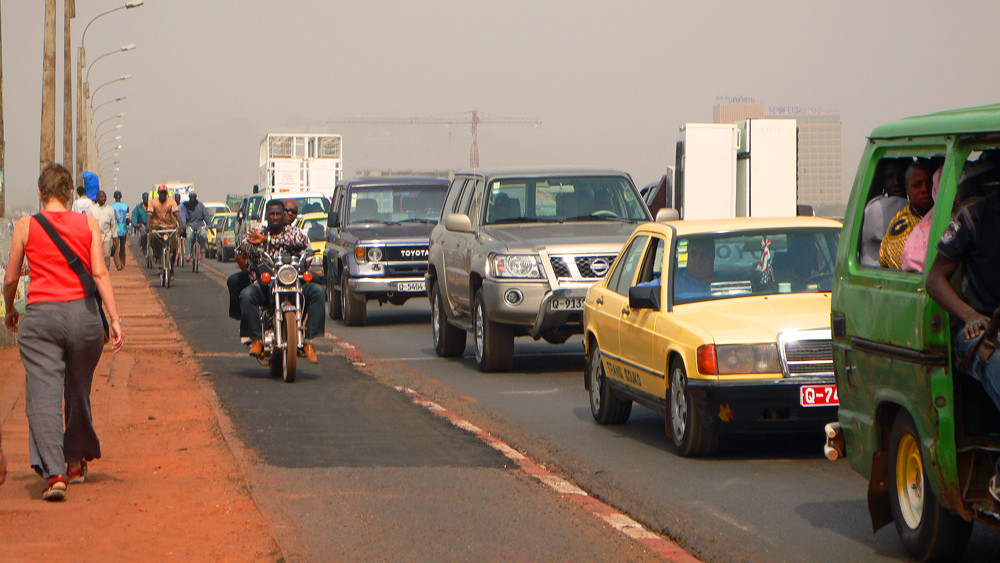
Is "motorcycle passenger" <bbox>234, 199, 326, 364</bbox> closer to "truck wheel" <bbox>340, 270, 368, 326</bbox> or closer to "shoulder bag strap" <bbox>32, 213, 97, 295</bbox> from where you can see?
"shoulder bag strap" <bbox>32, 213, 97, 295</bbox>

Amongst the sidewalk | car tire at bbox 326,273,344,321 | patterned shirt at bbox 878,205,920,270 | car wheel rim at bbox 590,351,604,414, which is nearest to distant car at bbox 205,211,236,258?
car tire at bbox 326,273,344,321

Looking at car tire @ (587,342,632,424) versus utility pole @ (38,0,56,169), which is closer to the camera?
car tire @ (587,342,632,424)

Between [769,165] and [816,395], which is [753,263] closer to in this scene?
[816,395]

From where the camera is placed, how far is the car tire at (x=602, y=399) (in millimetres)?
10414

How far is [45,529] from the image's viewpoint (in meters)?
6.70

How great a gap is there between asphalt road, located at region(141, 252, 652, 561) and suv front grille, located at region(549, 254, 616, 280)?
6.94 ft

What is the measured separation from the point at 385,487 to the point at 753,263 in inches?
130

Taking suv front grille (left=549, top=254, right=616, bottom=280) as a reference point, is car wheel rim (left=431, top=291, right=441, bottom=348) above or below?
below

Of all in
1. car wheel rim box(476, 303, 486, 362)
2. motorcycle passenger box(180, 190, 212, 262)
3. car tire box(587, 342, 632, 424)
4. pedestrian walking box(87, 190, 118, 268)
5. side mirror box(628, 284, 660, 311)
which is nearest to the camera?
side mirror box(628, 284, 660, 311)

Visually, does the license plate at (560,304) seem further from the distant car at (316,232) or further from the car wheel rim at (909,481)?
the car wheel rim at (909,481)

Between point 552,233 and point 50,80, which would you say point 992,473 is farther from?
point 50,80

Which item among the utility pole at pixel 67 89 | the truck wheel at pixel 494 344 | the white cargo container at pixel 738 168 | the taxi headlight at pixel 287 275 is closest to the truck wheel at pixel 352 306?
the truck wheel at pixel 494 344

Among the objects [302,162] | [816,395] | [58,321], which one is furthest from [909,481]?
[302,162]

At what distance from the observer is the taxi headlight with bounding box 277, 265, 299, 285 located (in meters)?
13.0
